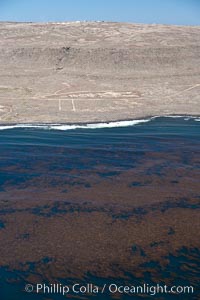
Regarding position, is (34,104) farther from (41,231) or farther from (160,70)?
(41,231)

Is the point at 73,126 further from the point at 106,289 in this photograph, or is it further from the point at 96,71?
the point at 106,289

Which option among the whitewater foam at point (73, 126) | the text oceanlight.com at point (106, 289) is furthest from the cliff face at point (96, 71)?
the text oceanlight.com at point (106, 289)

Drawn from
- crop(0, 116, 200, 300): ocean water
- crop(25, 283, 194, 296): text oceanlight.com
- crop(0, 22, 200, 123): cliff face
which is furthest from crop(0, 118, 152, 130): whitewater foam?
crop(25, 283, 194, 296): text oceanlight.com

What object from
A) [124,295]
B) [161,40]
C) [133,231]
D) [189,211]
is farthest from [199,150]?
Result: [161,40]

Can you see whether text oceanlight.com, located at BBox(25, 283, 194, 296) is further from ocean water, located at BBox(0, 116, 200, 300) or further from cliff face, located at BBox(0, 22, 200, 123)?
cliff face, located at BBox(0, 22, 200, 123)

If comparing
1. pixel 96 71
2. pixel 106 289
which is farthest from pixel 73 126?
pixel 106 289

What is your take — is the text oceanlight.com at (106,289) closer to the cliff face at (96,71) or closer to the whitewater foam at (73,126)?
the whitewater foam at (73,126)

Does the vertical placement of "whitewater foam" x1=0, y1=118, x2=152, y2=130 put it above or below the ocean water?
above
